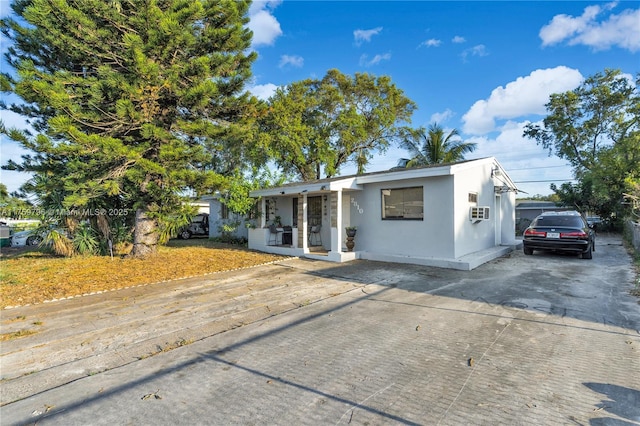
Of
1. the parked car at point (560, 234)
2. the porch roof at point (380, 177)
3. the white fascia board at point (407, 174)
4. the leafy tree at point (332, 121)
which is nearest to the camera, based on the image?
the white fascia board at point (407, 174)

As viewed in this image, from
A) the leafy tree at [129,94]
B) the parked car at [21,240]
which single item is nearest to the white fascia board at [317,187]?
the leafy tree at [129,94]

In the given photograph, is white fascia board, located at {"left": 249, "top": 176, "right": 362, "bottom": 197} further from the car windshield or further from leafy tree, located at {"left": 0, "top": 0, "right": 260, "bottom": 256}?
the car windshield

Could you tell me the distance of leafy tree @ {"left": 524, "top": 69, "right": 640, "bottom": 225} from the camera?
18.7 metres

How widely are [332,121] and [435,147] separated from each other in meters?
6.64

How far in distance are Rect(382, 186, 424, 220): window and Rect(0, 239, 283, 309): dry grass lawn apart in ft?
13.5

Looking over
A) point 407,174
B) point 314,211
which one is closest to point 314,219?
point 314,211

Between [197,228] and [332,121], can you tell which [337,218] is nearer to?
[332,121]

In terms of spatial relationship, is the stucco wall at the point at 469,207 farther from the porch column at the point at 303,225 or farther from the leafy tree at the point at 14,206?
the leafy tree at the point at 14,206

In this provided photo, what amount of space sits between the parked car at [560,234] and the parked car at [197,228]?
55.5ft

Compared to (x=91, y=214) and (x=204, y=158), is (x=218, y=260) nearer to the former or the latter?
(x=204, y=158)

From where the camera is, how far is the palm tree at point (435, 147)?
19.8 meters

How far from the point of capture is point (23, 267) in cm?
884

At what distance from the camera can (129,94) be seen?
838cm

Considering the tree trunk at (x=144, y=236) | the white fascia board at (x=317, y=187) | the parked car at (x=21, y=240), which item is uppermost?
the white fascia board at (x=317, y=187)
